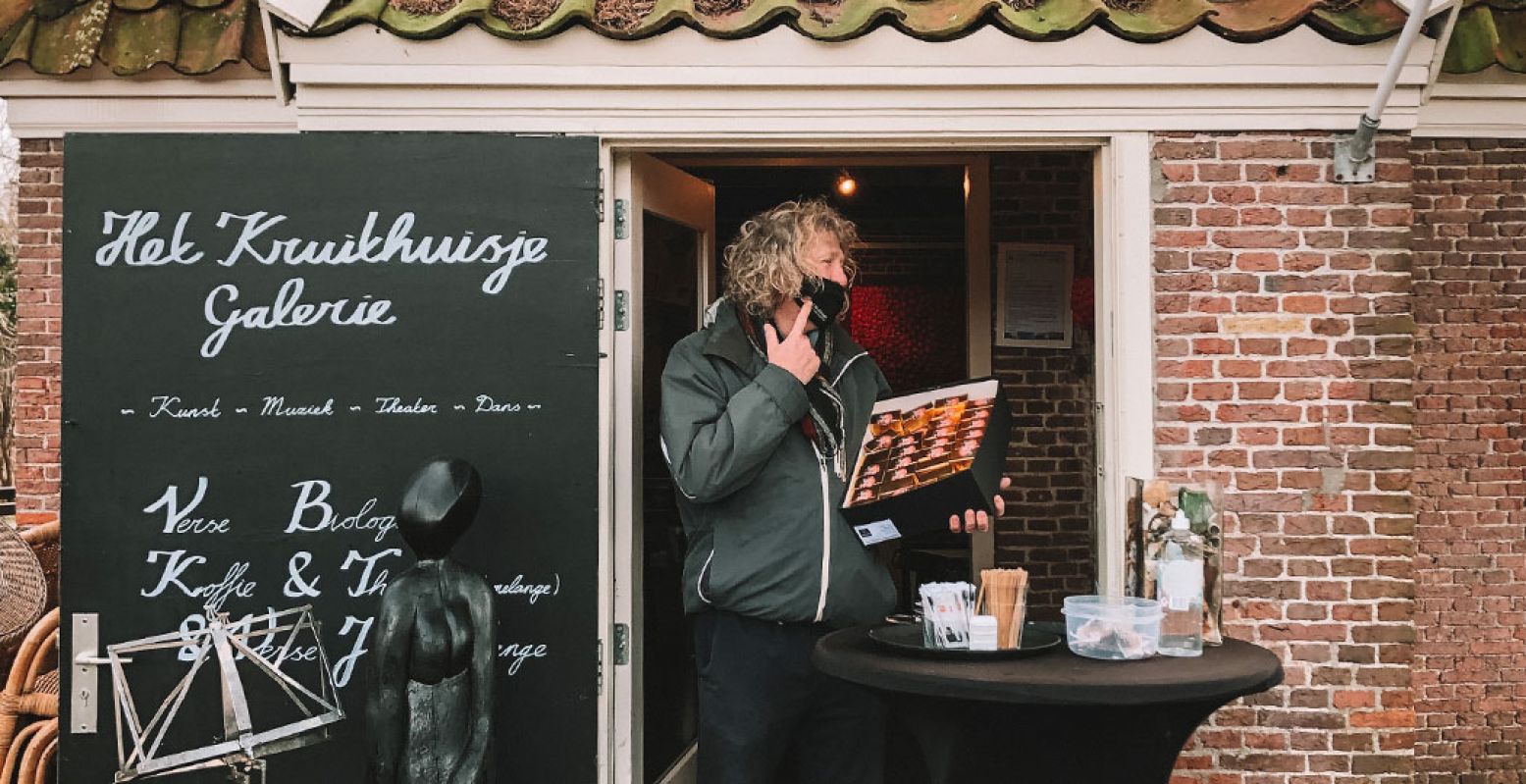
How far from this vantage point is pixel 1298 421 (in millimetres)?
3229

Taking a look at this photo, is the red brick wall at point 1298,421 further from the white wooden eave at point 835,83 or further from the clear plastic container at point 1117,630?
the clear plastic container at point 1117,630

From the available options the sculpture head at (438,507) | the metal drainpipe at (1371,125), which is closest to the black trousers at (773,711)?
the sculpture head at (438,507)

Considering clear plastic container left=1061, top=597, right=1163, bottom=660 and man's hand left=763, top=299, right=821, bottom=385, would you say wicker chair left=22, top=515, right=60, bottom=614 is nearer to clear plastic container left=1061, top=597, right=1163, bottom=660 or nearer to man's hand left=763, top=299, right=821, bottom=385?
man's hand left=763, top=299, right=821, bottom=385

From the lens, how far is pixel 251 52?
3.68 m

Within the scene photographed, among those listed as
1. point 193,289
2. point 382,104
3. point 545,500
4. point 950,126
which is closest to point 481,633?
point 545,500

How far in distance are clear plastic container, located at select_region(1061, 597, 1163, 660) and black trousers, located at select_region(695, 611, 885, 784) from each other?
802 millimetres

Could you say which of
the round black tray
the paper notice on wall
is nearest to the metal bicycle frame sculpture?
the round black tray

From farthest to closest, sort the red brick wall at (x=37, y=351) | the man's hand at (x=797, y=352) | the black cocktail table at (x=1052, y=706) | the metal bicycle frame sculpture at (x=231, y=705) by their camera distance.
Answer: the red brick wall at (x=37, y=351), the metal bicycle frame sculpture at (x=231, y=705), the man's hand at (x=797, y=352), the black cocktail table at (x=1052, y=706)

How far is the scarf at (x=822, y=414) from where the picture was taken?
3.09 meters

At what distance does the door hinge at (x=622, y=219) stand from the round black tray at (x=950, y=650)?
4.73ft

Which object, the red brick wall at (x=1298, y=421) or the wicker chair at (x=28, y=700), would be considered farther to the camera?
the wicker chair at (x=28, y=700)

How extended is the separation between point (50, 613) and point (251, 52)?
2.17 m

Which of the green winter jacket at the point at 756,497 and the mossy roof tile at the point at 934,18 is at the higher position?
the mossy roof tile at the point at 934,18

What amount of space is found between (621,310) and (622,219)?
29 centimetres
